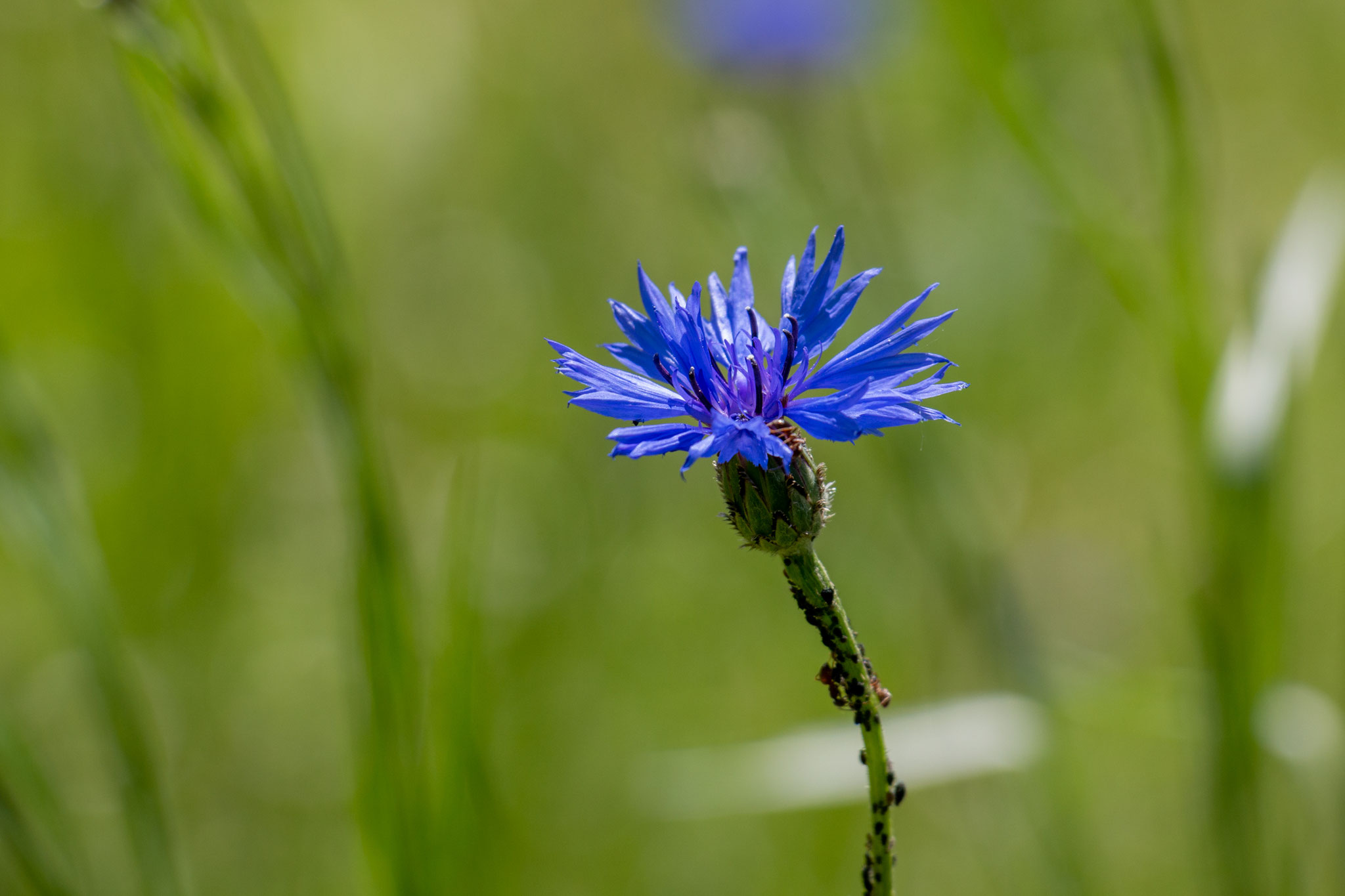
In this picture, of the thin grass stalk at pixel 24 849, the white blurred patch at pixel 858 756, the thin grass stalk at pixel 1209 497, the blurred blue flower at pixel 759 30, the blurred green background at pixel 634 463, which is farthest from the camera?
the blurred blue flower at pixel 759 30

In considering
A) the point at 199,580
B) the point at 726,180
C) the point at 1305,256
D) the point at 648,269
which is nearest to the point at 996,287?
the point at 648,269

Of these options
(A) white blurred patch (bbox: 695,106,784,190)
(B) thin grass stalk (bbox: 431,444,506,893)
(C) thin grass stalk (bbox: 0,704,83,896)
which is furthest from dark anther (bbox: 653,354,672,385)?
(A) white blurred patch (bbox: 695,106,784,190)

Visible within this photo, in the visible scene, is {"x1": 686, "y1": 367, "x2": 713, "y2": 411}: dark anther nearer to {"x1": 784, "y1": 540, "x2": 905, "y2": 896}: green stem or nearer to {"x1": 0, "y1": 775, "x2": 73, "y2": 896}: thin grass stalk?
{"x1": 784, "y1": 540, "x2": 905, "y2": 896}: green stem

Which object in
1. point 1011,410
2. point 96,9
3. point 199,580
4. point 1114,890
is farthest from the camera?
point 1011,410

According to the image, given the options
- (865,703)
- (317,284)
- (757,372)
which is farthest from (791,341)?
(317,284)

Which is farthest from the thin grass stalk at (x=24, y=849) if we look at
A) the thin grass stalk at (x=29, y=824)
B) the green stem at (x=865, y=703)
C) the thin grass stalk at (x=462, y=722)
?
the green stem at (x=865, y=703)

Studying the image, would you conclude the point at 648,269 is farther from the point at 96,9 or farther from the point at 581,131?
the point at 96,9

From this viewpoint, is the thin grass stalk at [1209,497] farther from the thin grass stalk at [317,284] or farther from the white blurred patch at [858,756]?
the thin grass stalk at [317,284]
